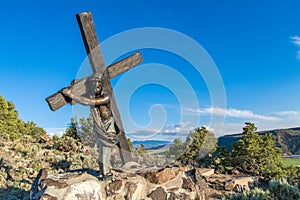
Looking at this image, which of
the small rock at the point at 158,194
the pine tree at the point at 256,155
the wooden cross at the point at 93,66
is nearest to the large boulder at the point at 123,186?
the small rock at the point at 158,194

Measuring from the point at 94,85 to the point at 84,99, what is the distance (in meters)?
0.28

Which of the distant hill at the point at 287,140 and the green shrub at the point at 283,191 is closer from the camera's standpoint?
the green shrub at the point at 283,191

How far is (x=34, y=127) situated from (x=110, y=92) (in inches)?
606

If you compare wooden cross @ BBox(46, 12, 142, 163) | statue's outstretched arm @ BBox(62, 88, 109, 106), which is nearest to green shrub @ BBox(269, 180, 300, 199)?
wooden cross @ BBox(46, 12, 142, 163)

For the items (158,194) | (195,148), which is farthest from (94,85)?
(195,148)

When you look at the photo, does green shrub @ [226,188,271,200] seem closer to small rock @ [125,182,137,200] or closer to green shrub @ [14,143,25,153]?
small rock @ [125,182,137,200]

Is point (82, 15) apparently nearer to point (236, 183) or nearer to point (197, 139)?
point (236, 183)

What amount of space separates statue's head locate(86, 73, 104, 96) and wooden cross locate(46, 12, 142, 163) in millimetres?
82

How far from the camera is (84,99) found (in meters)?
4.27

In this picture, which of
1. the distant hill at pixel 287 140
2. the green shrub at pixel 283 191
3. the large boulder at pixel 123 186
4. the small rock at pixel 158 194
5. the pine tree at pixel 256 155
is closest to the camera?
the large boulder at pixel 123 186

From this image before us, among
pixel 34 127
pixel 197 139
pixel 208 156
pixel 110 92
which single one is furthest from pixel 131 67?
pixel 34 127

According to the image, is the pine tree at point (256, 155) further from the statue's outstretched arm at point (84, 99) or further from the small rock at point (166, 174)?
the statue's outstretched arm at point (84, 99)

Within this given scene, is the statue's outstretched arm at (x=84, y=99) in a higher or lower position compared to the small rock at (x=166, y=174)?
higher

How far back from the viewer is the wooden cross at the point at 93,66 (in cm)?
421
